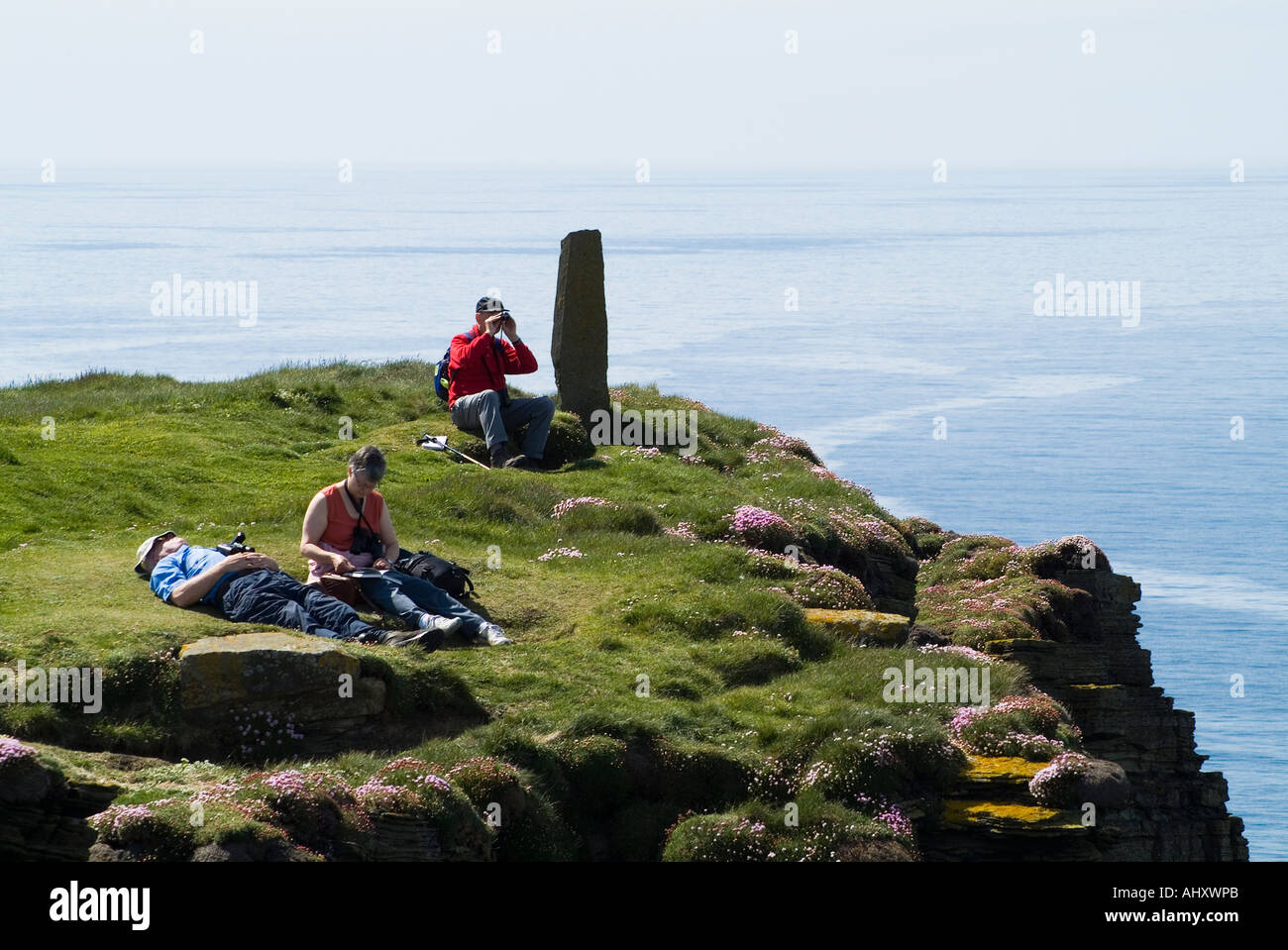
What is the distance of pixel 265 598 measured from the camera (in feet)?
64.5

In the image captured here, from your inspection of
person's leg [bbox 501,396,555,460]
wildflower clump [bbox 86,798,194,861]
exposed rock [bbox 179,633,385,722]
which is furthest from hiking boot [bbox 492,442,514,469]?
wildflower clump [bbox 86,798,194,861]

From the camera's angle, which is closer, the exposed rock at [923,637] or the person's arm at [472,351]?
the exposed rock at [923,637]

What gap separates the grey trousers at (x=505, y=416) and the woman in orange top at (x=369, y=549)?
1027 centimetres

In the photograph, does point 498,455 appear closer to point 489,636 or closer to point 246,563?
point 489,636

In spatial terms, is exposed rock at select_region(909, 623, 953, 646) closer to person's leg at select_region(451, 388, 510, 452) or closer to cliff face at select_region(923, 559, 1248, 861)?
cliff face at select_region(923, 559, 1248, 861)

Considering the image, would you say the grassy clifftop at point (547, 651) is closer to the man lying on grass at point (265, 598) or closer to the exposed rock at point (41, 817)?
the exposed rock at point (41, 817)

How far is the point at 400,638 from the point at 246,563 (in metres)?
2.38

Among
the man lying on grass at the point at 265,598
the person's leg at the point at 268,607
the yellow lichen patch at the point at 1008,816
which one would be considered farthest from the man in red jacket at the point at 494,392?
the yellow lichen patch at the point at 1008,816

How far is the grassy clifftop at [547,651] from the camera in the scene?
667 inches

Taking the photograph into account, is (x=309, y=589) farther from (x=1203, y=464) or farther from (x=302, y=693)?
(x=1203, y=464)
